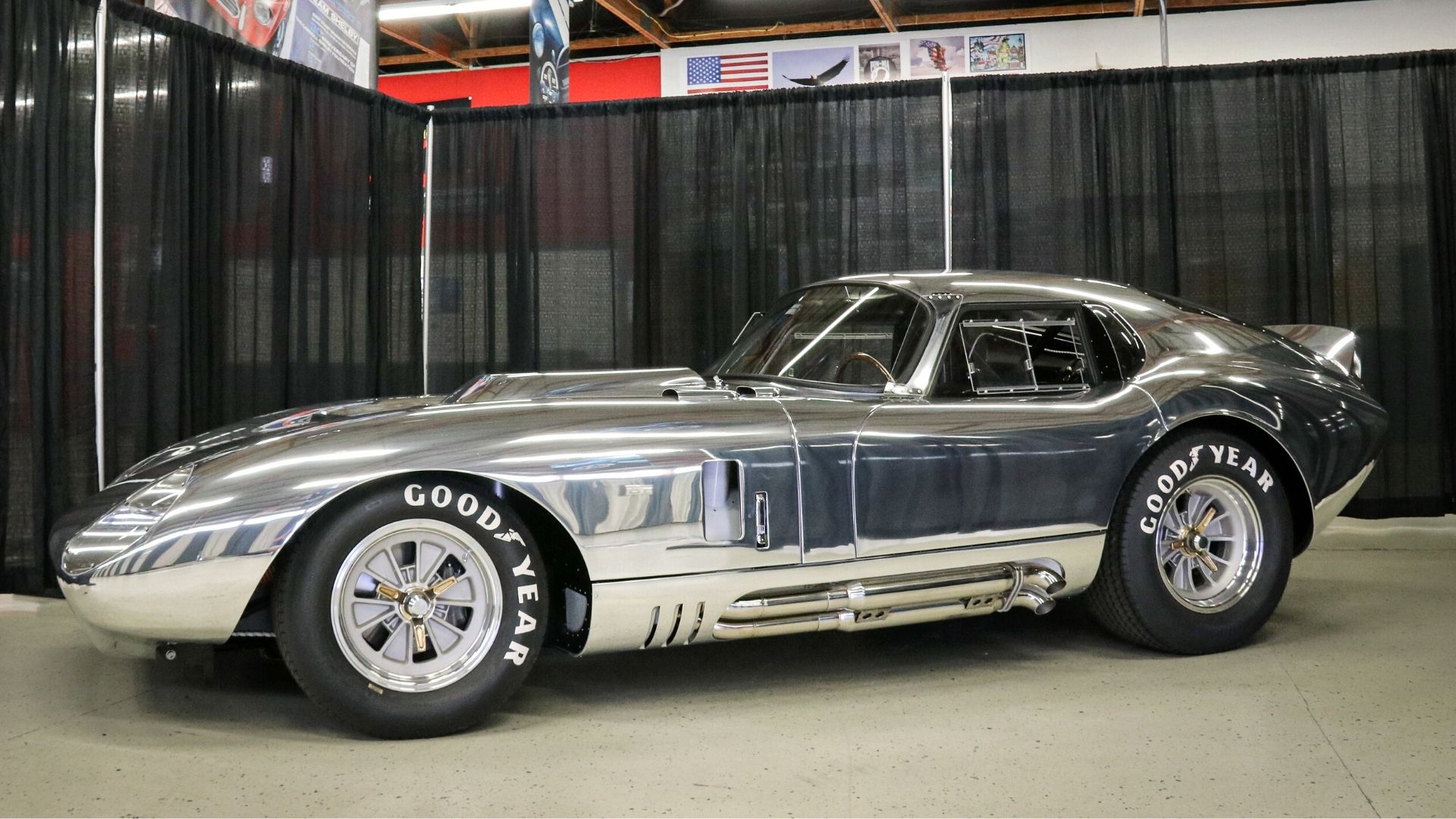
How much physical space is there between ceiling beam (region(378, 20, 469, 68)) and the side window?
7.92 meters

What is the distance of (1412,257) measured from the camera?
590 centimetres

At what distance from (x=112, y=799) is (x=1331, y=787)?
2.56 meters

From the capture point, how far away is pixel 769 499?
295cm

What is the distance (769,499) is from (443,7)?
24.2ft

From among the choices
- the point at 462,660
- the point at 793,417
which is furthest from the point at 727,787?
the point at 793,417

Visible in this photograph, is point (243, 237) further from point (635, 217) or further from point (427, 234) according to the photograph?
point (635, 217)

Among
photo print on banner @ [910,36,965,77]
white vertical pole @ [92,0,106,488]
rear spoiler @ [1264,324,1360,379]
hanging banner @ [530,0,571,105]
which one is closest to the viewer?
rear spoiler @ [1264,324,1360,379]

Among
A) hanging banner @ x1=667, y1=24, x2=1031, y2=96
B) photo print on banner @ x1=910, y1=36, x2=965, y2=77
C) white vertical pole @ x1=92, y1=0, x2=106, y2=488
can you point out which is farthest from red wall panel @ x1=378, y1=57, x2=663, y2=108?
white vertical pole @ x1=92, y1=0, x2=106, y2=488

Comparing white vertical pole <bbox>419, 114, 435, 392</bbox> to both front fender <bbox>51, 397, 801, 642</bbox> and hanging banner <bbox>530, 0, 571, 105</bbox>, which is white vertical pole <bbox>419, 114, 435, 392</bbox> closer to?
hanging banner <bbox>530, 0, 571, 105</bbox>

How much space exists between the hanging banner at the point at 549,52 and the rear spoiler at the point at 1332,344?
4504mm

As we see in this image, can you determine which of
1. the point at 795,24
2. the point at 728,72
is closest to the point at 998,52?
the point at 795,24

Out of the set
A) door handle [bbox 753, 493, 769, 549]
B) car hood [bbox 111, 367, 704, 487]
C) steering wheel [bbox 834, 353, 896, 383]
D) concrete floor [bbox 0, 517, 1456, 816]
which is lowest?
concrete floor [bbox 0, 517, 1456, 816]

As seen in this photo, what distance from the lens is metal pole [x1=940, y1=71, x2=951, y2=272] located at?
20.5 ft

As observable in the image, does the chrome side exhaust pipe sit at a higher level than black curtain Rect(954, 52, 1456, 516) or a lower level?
lower
